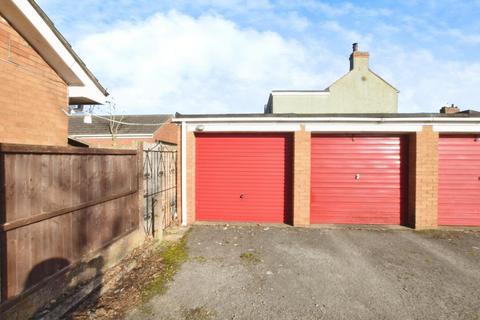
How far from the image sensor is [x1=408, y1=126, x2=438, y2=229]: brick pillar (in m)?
7.64

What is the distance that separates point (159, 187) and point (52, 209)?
3702mm

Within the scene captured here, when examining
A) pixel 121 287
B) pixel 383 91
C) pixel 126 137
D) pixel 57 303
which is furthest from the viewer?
pixel 126 137

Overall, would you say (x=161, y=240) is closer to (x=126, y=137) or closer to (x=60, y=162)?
(x=60, y=162)

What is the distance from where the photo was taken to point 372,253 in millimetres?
5895

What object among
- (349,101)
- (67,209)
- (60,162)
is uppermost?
(349,101)

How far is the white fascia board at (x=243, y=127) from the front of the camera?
7938 mm

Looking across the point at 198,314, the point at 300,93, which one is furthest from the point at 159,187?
the point at 300,93

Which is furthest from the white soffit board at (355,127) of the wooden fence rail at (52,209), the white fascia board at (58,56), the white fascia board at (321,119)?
the white fascia board at (58,56)

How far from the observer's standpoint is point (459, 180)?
311 inches

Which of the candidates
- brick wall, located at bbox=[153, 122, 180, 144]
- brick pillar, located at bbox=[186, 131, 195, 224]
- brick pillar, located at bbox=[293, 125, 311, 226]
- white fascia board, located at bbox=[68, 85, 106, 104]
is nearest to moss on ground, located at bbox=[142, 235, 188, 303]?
brick pillar, located at bbox=[186, 131, 195, 224]

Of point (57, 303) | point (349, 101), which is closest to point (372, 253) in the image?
point (57, 303)

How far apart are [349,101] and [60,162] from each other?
1923cm

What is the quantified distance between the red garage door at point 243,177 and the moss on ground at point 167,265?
70.3 inches

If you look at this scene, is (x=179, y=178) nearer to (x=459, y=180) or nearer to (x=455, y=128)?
(x=455, y=128)
